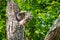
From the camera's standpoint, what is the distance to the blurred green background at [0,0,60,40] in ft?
9.32

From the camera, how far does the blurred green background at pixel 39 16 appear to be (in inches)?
112

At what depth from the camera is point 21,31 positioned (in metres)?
2.17

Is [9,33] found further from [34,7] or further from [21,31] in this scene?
[34,7]

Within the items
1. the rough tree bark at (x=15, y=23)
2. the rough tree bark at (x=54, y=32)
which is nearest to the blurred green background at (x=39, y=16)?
the rough tree bark at (x=15, y=23)

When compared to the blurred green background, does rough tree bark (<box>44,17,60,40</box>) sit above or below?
above

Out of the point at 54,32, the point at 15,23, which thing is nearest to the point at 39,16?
the point at 15,23

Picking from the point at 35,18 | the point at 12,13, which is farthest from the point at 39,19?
the point at 12,13

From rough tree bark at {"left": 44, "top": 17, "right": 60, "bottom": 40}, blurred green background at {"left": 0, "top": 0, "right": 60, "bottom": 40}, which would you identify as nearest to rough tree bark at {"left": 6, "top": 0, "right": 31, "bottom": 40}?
blurred green background at {"left": 0, "top": 0, "right": 60, "bottom": 40}

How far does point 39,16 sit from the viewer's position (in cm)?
281

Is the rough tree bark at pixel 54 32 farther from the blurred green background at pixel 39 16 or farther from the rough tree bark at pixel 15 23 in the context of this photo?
the blurred green background at pixel 39 16

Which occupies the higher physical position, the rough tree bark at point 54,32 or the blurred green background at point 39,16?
the rough tree bark at point 54,32

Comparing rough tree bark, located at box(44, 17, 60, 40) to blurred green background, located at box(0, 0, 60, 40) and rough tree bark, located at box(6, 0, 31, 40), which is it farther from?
blurred green background, located at box(0, 0, 60, 40)

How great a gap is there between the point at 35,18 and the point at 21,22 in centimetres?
84

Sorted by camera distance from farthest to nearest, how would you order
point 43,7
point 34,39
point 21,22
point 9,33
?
point 43,7
point 34,39
point 9,33
point 21,22
